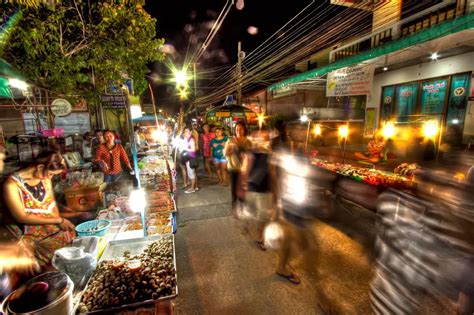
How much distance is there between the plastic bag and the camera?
8.34ft

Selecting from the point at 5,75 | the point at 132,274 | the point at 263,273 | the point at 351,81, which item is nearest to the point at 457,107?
the point at 351,81

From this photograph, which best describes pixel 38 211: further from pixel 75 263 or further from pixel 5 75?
pixel 5 75

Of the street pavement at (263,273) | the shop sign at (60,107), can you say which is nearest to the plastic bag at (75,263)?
the street pavement at (263,273)

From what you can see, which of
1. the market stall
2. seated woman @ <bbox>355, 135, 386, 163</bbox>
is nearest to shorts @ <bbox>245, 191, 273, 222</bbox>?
the market stall

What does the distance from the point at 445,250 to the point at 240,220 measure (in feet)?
12.8

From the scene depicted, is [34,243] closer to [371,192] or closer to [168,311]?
[168,311]

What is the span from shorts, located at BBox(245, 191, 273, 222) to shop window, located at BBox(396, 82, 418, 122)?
987cm

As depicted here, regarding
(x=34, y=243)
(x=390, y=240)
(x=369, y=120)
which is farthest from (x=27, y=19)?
(x=369, y=120)

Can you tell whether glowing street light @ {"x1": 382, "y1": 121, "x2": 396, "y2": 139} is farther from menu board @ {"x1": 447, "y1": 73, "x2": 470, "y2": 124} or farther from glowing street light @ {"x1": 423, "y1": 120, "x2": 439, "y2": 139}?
menu board @ {"x1": 447, "y1": 73, "x2": 470, "y2": 124}

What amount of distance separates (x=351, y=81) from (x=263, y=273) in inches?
246

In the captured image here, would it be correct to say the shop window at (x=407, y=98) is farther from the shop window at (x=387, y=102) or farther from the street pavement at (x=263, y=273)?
the street pavement at (x=263, y=273)

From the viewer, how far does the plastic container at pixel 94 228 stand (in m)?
3.49

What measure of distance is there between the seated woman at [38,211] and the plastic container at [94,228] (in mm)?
161

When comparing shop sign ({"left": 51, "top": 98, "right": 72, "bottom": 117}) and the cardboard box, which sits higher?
shop sign ({"left": 51, "top": 98, "right": 72, "bottom": 117})
